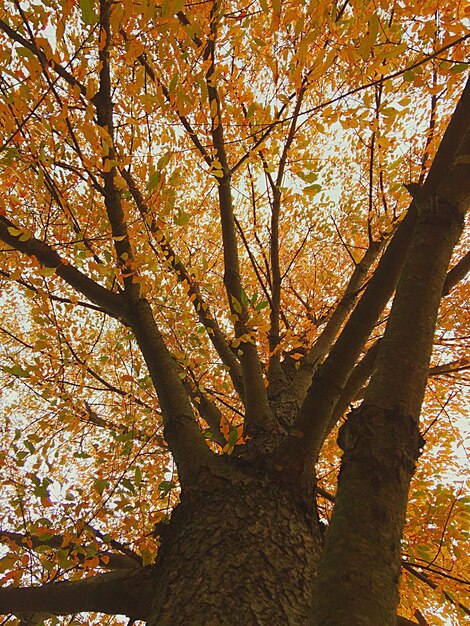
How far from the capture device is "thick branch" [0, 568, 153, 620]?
1.98 metres

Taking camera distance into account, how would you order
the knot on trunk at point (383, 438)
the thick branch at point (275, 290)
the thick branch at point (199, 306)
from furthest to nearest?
the thick branch at point (275, 290) → the thick branch at point (199, 306) → the knot on trunk at point (383, 438)

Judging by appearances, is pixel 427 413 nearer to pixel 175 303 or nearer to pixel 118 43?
pixel 175 303

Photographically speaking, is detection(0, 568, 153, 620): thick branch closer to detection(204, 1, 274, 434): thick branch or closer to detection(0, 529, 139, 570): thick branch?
detection(0, 529, 139, 570): thick branch

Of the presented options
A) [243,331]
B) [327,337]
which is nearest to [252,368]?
[243,331]

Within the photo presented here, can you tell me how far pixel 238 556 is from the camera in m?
1.82

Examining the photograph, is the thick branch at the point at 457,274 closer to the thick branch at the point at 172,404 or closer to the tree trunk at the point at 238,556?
the tree trunk at the point at 238,556

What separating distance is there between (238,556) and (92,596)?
0.83 metres

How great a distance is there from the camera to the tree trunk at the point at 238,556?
162 centimetres

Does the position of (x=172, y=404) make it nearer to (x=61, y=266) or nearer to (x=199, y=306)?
(x=199, y=306)

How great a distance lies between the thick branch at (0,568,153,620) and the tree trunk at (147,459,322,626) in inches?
5.4

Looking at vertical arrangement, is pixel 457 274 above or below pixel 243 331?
above

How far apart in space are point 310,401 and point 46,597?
1.72 meters

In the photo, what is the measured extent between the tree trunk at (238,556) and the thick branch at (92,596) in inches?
5.4

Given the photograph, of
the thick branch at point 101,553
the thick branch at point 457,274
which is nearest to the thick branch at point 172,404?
the thick branch at point 101,553
